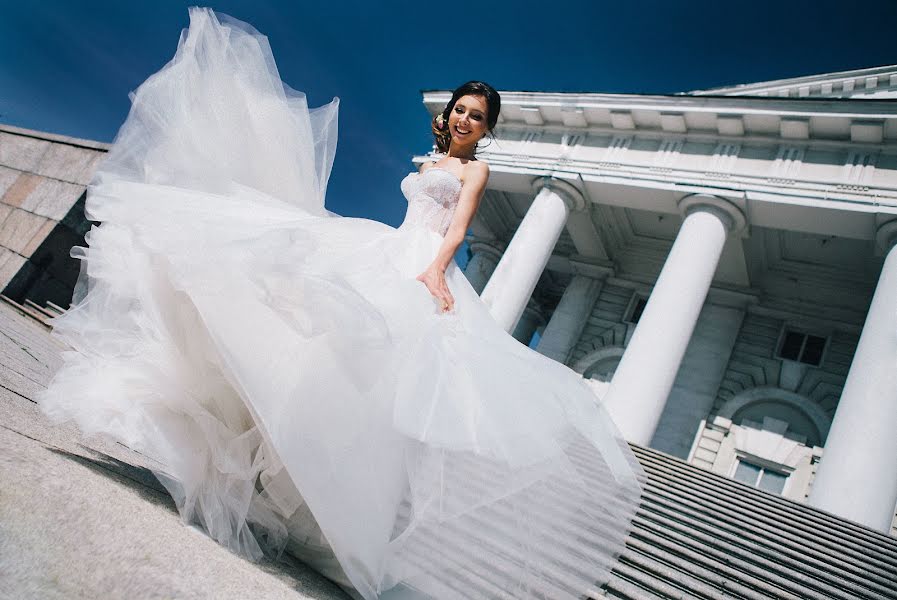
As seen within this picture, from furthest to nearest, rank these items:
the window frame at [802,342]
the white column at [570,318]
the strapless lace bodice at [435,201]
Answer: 1. the white column at [570,318]
2. the window frame at [802,342]
3. the strapless lace bodice at [435,201]

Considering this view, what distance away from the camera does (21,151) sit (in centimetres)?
658

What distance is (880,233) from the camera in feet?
31.8

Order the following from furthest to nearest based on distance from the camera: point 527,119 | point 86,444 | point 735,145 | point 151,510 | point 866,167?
point 527,119
point 735,145
point 866,167
point 86,444
point 151,510

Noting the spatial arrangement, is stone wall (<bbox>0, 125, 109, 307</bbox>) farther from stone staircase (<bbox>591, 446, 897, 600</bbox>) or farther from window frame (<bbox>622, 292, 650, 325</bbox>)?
window frame (<bbox>622, 292, 650, 325</bbox>)

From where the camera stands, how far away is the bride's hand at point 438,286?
223 cm

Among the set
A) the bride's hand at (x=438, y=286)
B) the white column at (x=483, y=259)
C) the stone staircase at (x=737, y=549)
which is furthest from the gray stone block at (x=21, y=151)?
the white column at (x=483, y=259)

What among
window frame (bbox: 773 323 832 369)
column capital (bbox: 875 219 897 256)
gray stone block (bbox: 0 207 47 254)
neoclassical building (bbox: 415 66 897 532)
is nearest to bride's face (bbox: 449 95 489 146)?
gray stone block (bbox: 0 207 47 254)

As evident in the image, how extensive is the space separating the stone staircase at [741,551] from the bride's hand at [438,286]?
1.60 metres

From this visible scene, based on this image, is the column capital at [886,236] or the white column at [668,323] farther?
the column capital at [886,236]

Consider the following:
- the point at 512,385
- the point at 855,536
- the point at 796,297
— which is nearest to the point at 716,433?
the point at 796,297

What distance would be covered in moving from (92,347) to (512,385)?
182 centimetres

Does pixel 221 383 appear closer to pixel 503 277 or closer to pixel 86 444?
pixel 86 444

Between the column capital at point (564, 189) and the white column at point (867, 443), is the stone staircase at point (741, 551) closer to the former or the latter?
the white column at point (867, 443)

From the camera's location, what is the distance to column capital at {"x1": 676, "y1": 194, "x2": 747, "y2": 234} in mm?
11219
